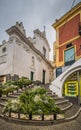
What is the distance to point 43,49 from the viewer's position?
26172mm

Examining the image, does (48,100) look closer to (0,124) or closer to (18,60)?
(0,124)

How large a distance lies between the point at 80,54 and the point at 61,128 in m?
9.56

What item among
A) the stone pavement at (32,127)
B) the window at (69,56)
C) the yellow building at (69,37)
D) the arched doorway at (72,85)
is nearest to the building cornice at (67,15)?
the yellow building at (69,37)

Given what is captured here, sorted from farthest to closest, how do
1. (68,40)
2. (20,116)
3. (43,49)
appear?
1. (43,49)
2. (68,40)
3. (20,116)

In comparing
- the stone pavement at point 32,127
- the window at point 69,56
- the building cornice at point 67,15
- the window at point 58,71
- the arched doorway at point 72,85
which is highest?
the building cornice at point 67,15

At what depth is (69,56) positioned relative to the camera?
14.0 meters

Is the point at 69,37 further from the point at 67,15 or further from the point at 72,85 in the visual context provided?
the point at 72,85

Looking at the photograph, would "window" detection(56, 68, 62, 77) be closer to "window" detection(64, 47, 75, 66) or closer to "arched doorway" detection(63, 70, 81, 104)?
"window" detection(64, 47, 75, 66)

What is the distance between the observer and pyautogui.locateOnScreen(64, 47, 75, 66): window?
1368cm

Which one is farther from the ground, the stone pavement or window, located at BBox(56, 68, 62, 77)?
A: window, located at BBox(56, 68, 62, 77)

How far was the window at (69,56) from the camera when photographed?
13.7 metres

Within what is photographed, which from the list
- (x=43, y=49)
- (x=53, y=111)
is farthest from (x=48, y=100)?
(x=43, y=49)

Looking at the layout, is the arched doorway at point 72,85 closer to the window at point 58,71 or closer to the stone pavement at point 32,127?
the window at point 58,71

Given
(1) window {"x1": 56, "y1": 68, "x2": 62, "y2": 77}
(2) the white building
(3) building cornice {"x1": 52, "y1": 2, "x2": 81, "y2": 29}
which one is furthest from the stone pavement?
(3) building cornice {"x1": 52, "y1": 2, "x2": 81, "y2": 29}
